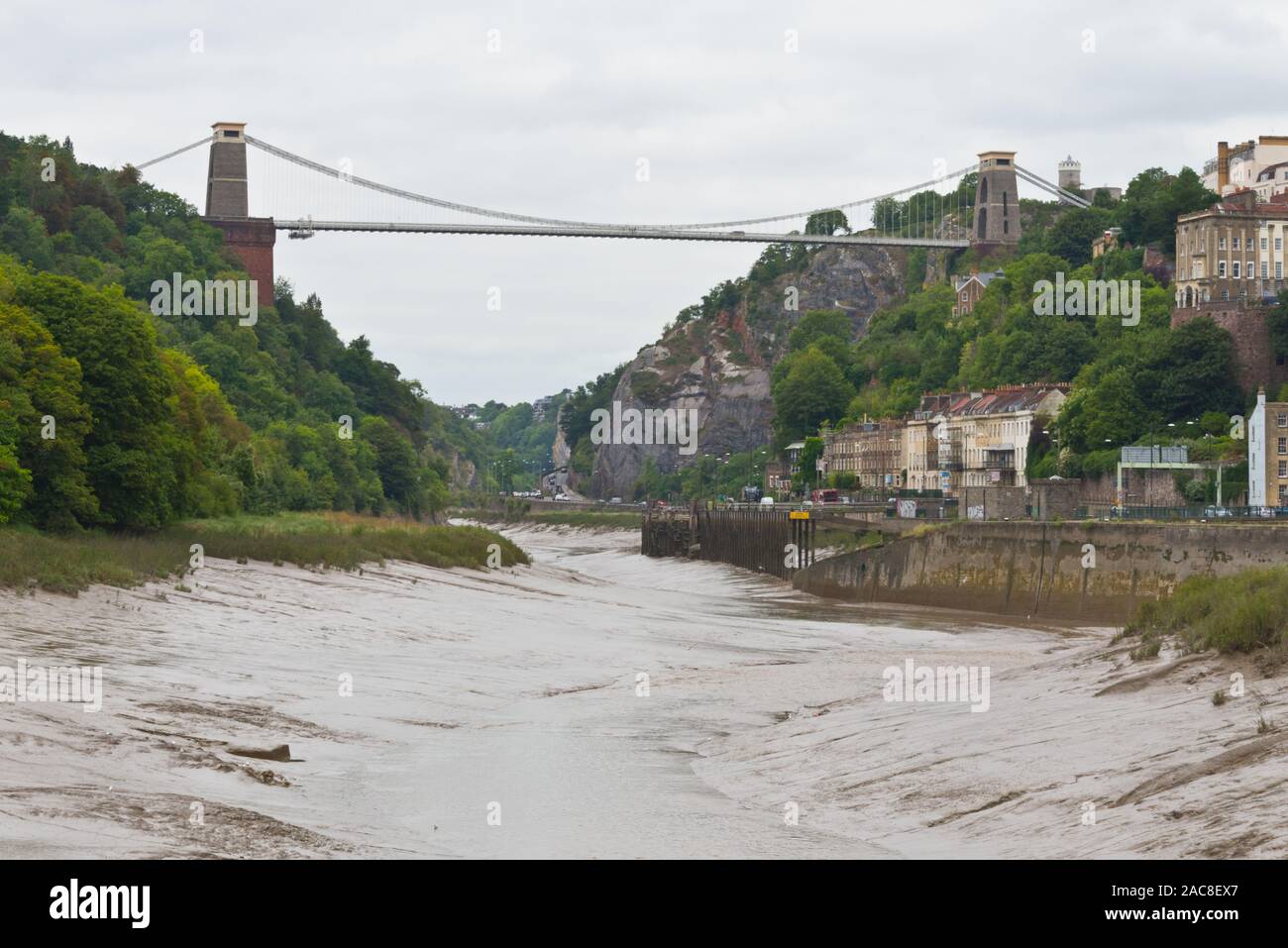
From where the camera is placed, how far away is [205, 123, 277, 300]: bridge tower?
13900 cm

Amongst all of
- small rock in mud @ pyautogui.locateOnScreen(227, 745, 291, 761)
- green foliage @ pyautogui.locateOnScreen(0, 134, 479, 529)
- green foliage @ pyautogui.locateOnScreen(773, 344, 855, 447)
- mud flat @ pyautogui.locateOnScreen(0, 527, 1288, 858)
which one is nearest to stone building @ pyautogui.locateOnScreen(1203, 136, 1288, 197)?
green foliage @ pyautogui.locateOnScreen(773, 344, 855, 447)

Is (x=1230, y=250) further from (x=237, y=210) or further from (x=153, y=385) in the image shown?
(x=153, y=385)

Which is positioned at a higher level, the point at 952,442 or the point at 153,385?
the point at 153,385

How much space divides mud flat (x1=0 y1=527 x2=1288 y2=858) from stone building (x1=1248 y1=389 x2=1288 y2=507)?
45076 mm

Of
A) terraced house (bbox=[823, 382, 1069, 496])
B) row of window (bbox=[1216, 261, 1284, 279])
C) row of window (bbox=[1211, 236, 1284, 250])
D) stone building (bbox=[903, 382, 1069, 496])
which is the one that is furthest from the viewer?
row of window (bbox=[1211, 236, 1284, 250])

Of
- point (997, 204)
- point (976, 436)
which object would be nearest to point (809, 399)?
point (997, 204)

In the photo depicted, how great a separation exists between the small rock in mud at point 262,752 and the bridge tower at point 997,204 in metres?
177

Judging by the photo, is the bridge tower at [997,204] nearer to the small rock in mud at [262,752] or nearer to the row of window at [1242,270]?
the row of window at [1242,270]

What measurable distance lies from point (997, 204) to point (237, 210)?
84.1 meters

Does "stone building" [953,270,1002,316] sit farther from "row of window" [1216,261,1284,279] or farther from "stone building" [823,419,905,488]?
"row of window" [1216,261,1284,279]

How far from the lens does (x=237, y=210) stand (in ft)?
478
